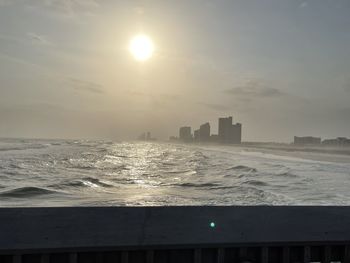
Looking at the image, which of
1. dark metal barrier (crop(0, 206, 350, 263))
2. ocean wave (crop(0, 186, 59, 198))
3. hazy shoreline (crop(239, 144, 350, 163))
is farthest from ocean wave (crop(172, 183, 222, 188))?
hazy shoreline (crop(239, 144, 350, 163))

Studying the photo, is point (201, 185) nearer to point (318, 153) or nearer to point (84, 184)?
point (84, 184)

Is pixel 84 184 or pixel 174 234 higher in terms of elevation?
pixel 174 234

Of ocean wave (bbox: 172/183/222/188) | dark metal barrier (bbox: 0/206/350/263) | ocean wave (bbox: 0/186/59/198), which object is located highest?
dark metal barrier (bbox: 0/206/350/263)

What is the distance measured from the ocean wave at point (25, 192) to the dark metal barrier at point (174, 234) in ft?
52.0

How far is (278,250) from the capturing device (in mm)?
5852

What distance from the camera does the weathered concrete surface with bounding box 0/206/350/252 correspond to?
511cm

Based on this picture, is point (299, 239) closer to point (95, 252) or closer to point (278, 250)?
point (278, 250)

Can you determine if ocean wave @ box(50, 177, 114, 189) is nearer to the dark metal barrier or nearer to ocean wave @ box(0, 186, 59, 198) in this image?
ocean wave @ box(0, 186, 59, 198)

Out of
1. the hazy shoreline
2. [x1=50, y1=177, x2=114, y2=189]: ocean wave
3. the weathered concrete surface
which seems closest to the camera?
the weathered concrete surface

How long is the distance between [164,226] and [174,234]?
0.18 m

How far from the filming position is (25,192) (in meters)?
20.9

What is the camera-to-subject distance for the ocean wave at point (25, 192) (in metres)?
20.1

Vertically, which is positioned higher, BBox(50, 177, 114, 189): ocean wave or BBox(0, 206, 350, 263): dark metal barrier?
BBox(0, 206, 350, 263): dark metal barrier

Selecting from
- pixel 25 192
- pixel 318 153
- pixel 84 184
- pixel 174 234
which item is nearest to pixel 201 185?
pixel 84 184
